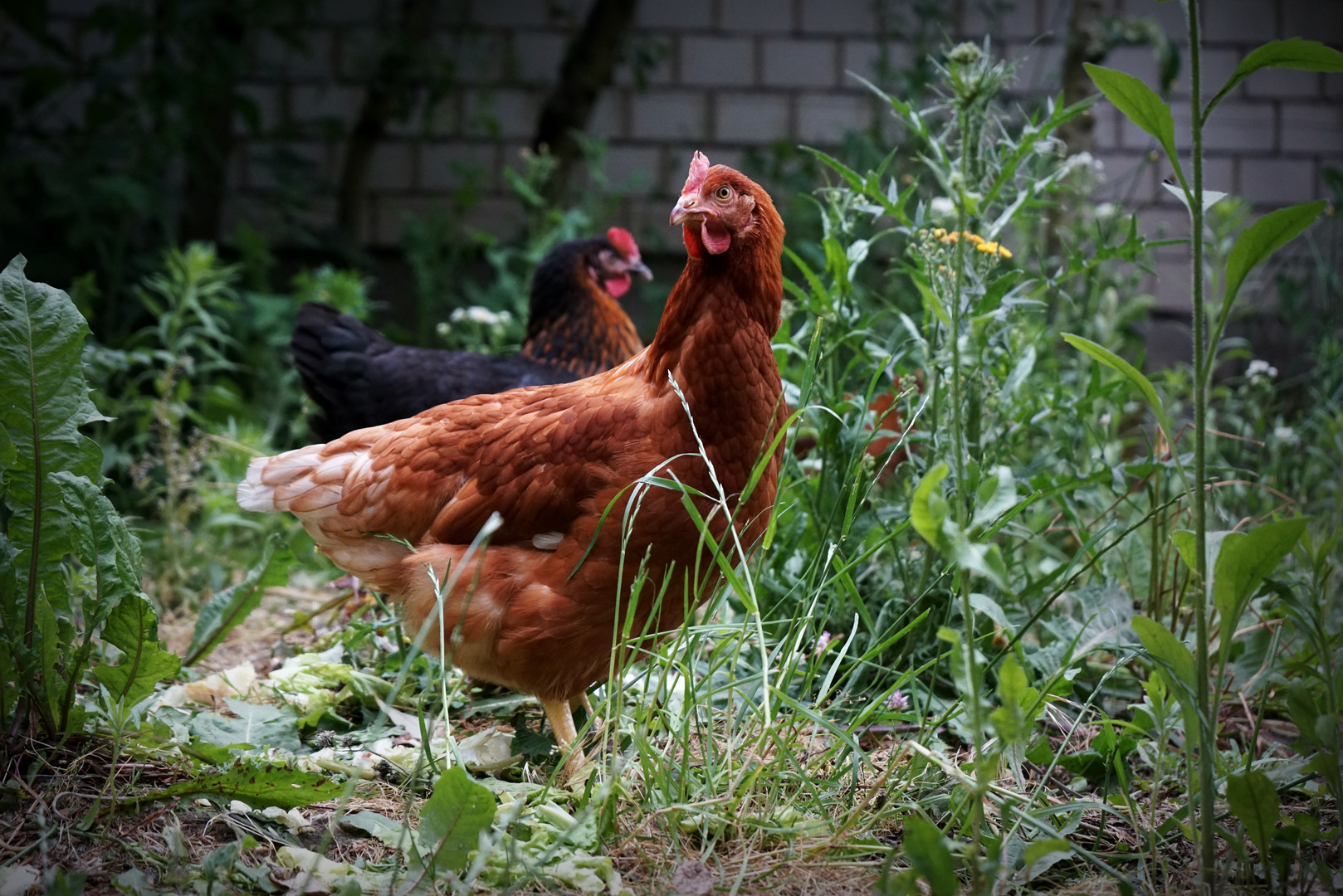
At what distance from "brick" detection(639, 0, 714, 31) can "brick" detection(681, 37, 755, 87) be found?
0.31ft

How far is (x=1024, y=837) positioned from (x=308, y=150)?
587 cm

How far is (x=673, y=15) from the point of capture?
6.03 metres

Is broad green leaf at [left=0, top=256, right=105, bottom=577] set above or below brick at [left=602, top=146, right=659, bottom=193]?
below

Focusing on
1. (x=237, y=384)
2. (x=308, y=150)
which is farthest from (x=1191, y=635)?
(x=308, y=150)

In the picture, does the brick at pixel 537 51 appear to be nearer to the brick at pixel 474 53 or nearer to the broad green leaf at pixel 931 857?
the brick at pixel 474 53

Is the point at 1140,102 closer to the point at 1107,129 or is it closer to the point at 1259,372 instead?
the point at 1259,372

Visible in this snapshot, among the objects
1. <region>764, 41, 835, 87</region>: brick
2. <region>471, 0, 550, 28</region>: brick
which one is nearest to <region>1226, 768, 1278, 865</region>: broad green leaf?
<region>764, 41, 835, 87</region>: brick

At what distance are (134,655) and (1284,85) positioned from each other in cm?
687

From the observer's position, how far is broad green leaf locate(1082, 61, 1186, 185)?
1.25 m

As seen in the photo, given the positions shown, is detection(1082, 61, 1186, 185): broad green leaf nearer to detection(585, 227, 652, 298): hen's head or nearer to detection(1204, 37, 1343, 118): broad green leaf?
detection(1204, 37, 1343, 118): broad green leaf

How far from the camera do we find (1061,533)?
317 cm

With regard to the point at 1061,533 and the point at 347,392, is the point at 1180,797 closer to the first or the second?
the point at 1061,533

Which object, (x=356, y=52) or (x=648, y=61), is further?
(x=356, y=52)

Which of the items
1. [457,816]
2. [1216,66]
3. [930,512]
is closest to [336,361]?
[457,816]
